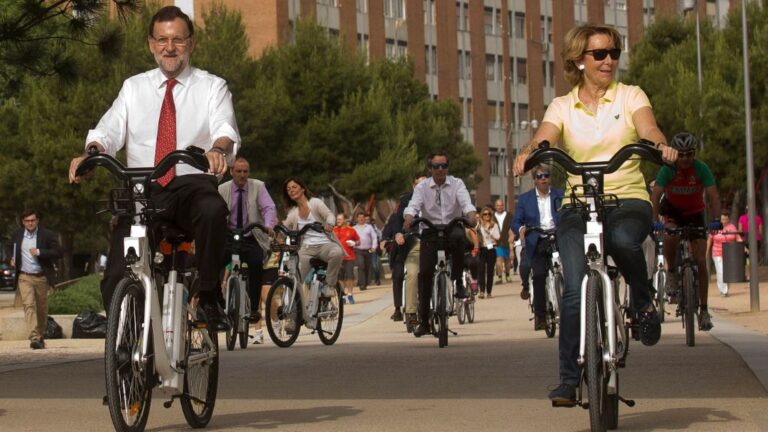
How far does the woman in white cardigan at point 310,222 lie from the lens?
1761 centimetres

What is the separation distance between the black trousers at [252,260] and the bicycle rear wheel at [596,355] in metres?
9.08

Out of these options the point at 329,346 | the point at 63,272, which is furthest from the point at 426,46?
the point at 329,346

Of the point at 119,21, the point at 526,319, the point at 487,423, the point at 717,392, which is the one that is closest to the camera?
the point at 487,423

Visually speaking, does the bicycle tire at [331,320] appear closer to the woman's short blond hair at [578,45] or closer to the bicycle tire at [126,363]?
the woman's short blond hair at [578,45]

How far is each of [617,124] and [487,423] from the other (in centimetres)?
158

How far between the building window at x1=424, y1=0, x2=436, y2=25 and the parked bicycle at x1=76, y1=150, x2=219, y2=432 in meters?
80.3

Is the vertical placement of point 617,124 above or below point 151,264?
above

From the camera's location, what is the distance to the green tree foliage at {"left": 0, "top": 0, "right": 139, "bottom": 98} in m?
14.6

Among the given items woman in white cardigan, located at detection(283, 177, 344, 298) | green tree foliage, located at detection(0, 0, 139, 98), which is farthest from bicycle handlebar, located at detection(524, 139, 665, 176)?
woman in white cardigan, located at detection(283, 177, 344, 298)

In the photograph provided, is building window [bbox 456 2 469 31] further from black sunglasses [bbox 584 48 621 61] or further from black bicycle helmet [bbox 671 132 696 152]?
black sunglasses [bbox 584 48 621 61]

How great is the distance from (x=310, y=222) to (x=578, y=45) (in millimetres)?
10026

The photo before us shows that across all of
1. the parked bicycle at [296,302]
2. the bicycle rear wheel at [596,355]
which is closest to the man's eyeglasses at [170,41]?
the bicycle rear wheel at [596,355]

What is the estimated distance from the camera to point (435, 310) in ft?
52.3

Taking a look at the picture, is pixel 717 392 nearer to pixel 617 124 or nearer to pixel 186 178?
pixel 617 124
